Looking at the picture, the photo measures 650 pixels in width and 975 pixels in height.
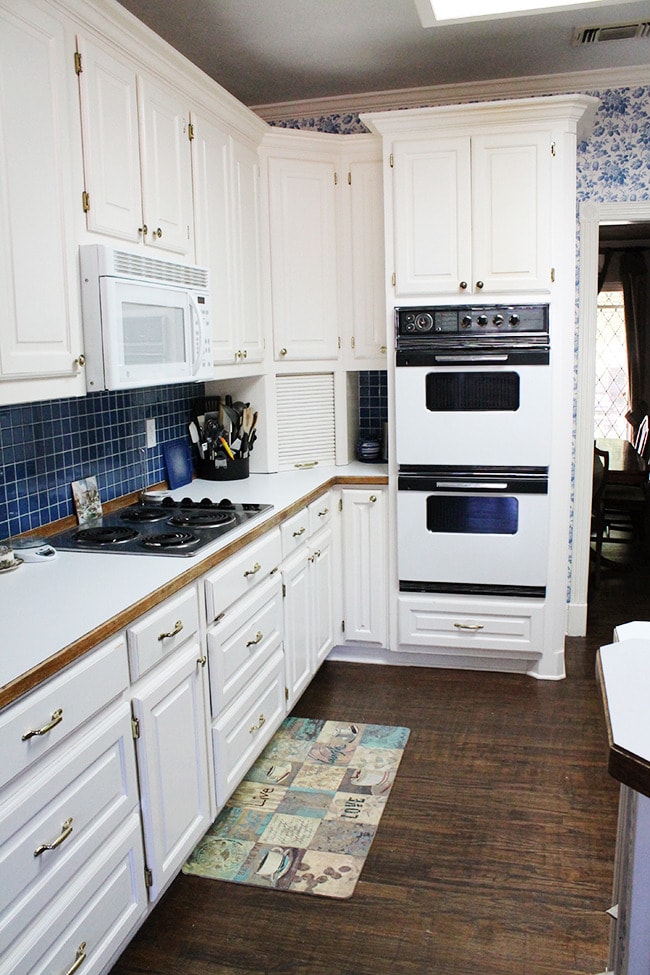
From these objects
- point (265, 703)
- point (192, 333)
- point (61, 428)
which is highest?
point (192, 333)

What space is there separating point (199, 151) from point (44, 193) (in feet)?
3.57

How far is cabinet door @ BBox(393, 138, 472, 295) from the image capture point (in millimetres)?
3494

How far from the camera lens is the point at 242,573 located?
2617 millimetres

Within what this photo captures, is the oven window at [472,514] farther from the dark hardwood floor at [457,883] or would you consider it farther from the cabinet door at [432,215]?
the cabinet door at [432,215]

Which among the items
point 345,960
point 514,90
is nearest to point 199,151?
→ point 514,90

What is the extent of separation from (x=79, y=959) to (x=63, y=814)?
12.8 inches

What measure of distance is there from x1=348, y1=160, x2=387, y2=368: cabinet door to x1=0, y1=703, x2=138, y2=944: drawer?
2412 mm

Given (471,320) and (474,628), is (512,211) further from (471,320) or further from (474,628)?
(474,628)

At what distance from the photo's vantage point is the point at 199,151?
3.04 metres

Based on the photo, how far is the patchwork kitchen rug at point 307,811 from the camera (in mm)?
2408

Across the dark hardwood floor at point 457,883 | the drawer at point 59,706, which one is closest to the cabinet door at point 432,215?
the dark hardwood floor at point 457,883

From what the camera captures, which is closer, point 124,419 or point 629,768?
point 629,768

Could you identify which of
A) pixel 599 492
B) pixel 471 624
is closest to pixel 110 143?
pixel 471 624

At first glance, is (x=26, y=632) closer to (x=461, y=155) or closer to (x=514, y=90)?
(x=461, y=155)
